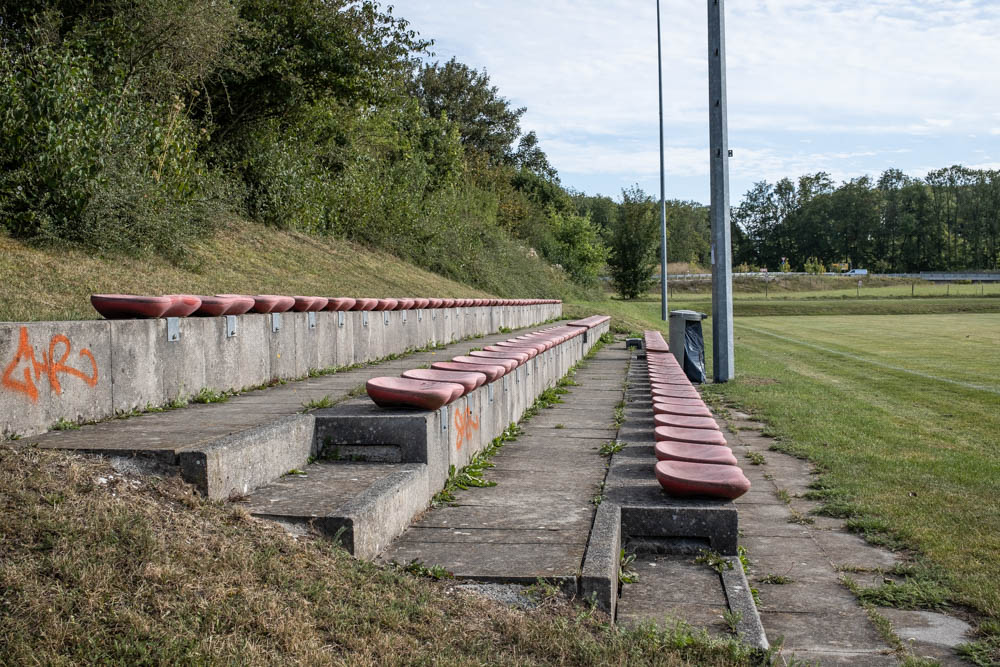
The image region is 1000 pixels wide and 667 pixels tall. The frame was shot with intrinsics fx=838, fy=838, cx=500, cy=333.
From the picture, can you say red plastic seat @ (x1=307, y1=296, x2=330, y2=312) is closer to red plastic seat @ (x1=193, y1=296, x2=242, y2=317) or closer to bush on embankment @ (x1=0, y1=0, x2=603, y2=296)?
red plastic seat @ (x1=193, y1=296, x2=242, y2=317)

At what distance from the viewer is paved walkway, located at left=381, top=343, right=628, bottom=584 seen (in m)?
3.28

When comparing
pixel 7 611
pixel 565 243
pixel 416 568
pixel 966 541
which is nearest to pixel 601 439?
pixel 966 541

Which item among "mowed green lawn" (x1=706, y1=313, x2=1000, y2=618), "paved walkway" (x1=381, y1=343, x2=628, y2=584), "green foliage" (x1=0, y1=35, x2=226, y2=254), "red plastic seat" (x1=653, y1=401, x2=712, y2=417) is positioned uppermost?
"green foliage" (x1=0, y1=35, x2=226, y2=254)

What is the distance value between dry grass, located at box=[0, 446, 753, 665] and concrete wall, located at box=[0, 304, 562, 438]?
0.56 metres

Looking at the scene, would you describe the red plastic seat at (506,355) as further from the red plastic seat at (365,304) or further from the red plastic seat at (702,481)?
the red plastic seat at (702,481)

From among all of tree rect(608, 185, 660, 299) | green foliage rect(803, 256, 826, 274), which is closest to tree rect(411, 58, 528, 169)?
tree rect(608, 185, 660, 299)

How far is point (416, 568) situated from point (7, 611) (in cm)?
141

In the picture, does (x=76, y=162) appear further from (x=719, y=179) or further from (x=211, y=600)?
(x=719, y=179)

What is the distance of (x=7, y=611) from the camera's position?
227 centimetres

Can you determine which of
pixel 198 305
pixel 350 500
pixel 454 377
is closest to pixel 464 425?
pixel 454 377

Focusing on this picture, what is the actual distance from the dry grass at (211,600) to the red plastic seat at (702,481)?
1.27 m

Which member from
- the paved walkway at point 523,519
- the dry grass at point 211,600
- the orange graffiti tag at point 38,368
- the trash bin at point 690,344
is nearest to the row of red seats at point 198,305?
the orange graffiti tag at point 38,368

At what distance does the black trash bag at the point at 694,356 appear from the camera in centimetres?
1438

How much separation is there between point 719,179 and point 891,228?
4862 inches
